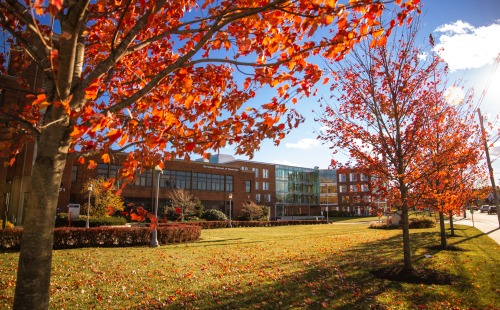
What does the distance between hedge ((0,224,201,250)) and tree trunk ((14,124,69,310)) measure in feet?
44.9

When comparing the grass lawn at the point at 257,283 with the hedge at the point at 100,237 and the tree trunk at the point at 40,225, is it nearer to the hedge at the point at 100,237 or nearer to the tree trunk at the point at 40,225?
the hedge at the point at 100,237

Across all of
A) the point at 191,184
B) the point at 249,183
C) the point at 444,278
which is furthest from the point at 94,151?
the point at 249,183

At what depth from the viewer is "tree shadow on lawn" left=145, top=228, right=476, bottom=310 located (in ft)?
20.8

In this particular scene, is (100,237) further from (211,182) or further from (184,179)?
(211,182)

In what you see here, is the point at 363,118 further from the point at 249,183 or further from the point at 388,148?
the point at 249,183

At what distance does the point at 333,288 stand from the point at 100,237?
13267 mm

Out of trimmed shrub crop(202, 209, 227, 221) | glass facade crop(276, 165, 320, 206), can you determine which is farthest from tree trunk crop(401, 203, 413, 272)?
glass facade crop(276, 165, 320, 206)

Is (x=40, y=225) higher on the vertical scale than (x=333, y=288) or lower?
higher

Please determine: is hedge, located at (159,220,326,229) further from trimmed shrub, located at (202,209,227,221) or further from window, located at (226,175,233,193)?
window, located at (226,175,233,193)

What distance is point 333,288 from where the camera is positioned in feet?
24.8

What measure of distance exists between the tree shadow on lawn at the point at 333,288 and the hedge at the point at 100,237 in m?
9.99

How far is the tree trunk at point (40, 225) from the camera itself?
9.09ft

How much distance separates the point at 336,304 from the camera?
20.8 ft

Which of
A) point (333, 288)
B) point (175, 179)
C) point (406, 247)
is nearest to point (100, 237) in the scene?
point (333, 288)
